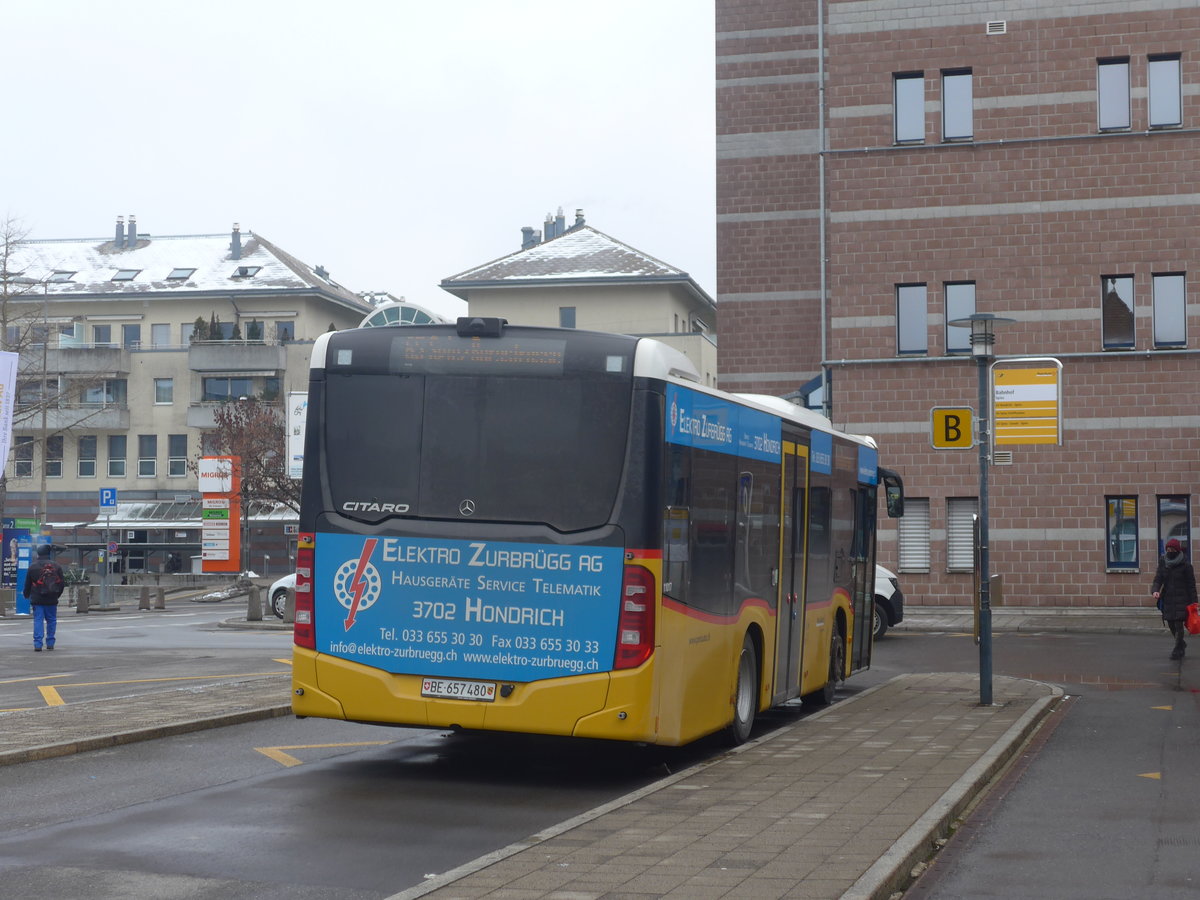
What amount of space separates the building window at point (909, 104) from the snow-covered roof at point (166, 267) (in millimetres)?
46733

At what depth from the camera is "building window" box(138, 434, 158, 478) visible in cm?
7962

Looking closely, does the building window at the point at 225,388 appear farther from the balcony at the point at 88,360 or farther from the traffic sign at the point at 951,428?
the traffic sign at the point at 951,428

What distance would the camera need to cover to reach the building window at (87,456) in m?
79.9

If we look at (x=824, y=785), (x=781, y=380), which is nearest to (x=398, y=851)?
(x=824, y=785)

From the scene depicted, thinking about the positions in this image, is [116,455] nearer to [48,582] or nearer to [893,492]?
[48,582]

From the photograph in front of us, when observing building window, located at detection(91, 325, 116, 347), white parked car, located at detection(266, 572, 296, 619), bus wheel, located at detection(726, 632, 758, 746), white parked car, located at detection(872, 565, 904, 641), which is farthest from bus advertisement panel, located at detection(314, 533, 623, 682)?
building window, located at detection(91, 325, 116, 347)

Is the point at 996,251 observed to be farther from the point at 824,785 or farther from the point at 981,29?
the point at 824,785

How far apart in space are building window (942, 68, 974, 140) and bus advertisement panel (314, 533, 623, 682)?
30.1 meters

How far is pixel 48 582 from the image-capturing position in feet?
84.5

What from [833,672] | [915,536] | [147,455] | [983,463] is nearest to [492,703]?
[833,672]

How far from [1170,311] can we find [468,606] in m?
30.0

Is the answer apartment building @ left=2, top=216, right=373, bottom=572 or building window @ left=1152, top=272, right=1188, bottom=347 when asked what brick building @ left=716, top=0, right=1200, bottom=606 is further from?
apartment building @ left=2, top=216, right=373, bottom=572

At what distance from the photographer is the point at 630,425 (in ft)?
34.2

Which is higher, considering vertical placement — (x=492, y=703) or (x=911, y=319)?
(x=911, y=319)
